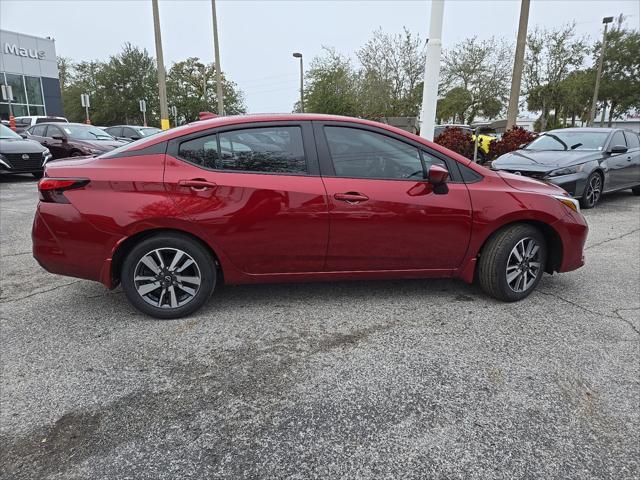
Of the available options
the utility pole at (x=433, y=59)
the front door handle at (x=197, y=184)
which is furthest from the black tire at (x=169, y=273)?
the utility pole at (x=433, y=59)

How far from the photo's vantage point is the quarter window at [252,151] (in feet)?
11.1

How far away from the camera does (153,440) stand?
2184mm

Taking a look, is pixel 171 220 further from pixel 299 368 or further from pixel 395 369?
pixel 395 369

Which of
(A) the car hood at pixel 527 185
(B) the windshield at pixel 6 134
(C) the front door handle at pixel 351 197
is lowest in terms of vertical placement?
(C) the front door handle at pixel 351 197

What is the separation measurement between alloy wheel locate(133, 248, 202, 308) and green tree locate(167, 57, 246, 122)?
4757 centimetres

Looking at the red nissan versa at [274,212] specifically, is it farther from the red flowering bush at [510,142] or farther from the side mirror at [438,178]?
the red flowering bush at [510,142]

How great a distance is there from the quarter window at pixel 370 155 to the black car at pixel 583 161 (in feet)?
16.6

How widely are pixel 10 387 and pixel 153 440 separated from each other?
3.56ft

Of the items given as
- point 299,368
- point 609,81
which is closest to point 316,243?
point 299,368

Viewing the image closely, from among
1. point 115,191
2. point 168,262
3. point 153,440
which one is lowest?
point 153,440

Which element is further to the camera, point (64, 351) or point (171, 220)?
point (171, 220)

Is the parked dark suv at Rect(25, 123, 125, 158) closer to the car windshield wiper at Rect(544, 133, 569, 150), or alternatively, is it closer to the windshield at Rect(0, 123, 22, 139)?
the windshield at Rect(0, 123, 22, 139)

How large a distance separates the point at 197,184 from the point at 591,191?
776 centimetres

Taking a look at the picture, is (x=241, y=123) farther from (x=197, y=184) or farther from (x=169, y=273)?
(x=169, y=273)
